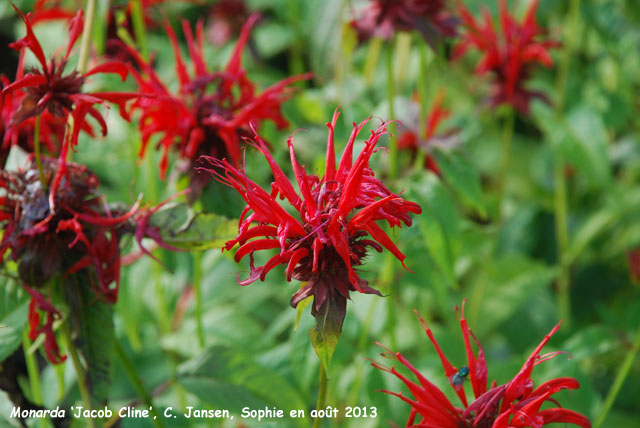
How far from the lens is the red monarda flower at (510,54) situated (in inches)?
58.4

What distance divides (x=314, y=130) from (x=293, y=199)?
59 cm

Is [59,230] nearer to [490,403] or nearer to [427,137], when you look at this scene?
[490,403]

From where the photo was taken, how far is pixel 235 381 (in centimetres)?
100

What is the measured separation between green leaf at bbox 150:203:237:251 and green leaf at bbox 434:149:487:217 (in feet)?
1.44

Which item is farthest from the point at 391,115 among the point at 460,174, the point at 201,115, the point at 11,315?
the point at 11,315

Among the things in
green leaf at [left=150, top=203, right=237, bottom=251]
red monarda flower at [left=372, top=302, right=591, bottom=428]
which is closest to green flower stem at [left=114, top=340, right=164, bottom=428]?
green leaf at [left=150, top=203, right=237, bottom=251]

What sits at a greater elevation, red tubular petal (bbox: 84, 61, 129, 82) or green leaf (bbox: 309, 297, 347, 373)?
red tubular petal (bbox: 84, 61, 129, 82)

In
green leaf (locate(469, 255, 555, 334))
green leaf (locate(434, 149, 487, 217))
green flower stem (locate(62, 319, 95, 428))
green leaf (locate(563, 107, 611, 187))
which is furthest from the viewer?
green leaf (locate(469, 255, 555, 334))

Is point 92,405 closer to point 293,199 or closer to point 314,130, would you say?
point 293,199

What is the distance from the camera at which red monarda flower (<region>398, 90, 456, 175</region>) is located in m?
1.18

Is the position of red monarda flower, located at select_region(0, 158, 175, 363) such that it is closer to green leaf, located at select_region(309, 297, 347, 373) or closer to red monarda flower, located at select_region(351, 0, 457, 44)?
green leaf, located at select_region(309, 297, 347, 373)

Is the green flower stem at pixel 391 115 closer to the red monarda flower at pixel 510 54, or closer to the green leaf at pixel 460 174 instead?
the green leaf at pixel 460 174

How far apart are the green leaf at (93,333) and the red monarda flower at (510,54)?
985mm

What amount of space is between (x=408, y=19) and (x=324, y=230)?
637 millimetres
